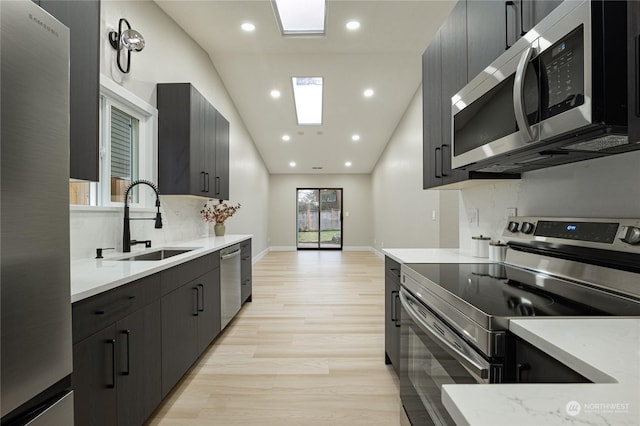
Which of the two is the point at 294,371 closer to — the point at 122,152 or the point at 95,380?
the point at 95,380

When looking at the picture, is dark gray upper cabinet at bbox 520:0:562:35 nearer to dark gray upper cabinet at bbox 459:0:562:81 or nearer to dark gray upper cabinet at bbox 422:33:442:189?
dark gray upper cabinet at bbox 459:0:562:81

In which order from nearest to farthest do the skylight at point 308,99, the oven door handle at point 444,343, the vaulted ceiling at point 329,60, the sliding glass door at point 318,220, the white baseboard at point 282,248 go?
the oven door handle at point 444,343 → the vaulted ceiling at point 329,60 → the skylight at point 308,99 → the white baseboard at point 282,248 → the sliding glass door at point 318,220

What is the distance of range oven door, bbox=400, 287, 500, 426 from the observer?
3.23ft

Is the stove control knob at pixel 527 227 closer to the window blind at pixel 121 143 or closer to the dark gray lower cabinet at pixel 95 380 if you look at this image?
the dark gray lower cabinet at pixel 95 380

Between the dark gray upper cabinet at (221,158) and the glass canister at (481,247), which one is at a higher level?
the dark gray upper cabinet at (221,158)

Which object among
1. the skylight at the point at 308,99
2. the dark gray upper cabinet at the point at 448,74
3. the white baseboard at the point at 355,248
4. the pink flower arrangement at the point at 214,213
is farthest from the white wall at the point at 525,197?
the white baseboard at the point at 355,248

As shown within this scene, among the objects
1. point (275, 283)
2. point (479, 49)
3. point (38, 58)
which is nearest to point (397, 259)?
point (479, 49)

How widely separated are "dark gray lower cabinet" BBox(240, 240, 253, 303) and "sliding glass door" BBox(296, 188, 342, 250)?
6.10m

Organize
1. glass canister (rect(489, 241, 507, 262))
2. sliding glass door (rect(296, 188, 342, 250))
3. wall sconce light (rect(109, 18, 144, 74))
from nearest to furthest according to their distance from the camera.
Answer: glass canister (rect(489, 241, 507, 262)), wall sconce light (rect(109, 18, 144, 74)), sliding glass door (rect(296, 188, 342, 250))

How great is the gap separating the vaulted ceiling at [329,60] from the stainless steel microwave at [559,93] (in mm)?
2631

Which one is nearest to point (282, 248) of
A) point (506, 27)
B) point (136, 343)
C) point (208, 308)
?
point (208, 308)

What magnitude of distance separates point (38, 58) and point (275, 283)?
189 inches

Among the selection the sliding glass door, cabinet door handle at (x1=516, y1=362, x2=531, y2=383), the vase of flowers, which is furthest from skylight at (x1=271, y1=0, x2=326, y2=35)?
the sliding glass door

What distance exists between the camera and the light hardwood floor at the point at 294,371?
6.26 ft
